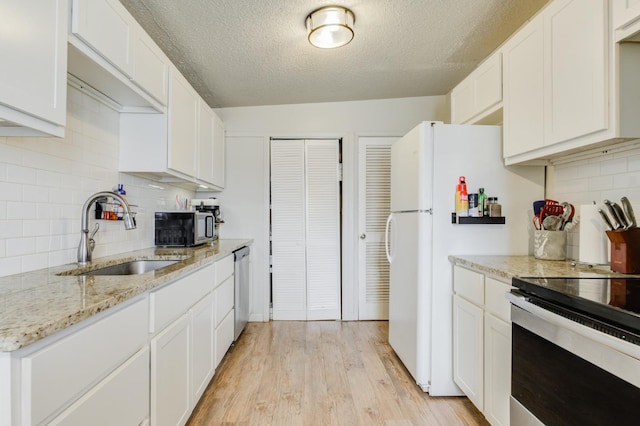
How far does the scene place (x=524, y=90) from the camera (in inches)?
73.2

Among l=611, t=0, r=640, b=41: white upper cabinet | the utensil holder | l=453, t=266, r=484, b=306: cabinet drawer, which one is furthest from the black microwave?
l=611, t=0, r=640, b=41: white upper cabinet

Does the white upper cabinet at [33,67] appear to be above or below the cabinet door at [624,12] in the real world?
below

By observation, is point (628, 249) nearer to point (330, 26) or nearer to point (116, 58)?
point (330, 26)

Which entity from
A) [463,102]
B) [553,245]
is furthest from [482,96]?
[553,245]

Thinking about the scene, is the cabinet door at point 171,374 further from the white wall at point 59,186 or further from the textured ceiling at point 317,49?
the textured ceiling at point 317,49

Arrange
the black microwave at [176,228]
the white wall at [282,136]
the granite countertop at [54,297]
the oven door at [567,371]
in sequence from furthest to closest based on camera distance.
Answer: the white wall at [282,136] → the black microwave at [176,228] → the oven door at [567,371] → the granite countertop at [54,297]

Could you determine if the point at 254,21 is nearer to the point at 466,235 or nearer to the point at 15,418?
the point at 466,235

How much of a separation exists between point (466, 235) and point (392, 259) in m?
0.71

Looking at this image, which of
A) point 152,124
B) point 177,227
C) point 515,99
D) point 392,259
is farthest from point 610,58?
point 177,227

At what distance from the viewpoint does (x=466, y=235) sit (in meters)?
2.14

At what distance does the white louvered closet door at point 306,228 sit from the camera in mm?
3680

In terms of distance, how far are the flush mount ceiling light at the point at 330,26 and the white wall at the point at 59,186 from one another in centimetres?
139

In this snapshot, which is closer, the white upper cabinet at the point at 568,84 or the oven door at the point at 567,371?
the oven door at the point at 567,371

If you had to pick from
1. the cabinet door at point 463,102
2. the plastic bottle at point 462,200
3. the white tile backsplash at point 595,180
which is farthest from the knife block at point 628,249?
the cabinet door at point 463,102
